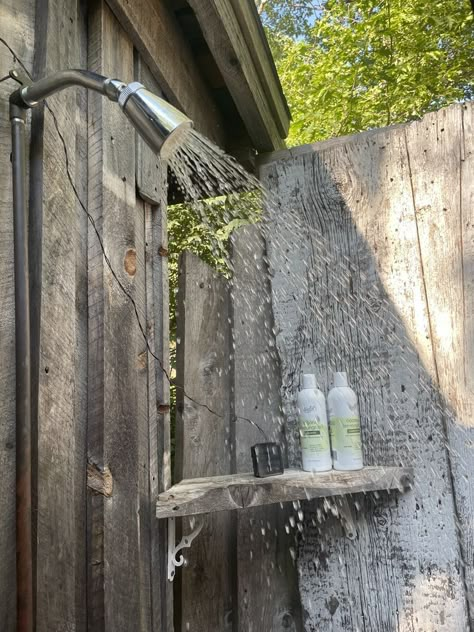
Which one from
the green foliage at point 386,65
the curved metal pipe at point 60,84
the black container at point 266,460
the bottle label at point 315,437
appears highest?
the green foliage at point 386,65

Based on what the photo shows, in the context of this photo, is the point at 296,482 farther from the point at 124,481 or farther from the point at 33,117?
the point at 33,117

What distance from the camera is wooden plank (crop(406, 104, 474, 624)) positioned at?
1.36m

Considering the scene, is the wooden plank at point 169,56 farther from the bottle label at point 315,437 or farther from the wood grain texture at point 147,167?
the bottle label at point 315,437

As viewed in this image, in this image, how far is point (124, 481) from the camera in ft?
3.76

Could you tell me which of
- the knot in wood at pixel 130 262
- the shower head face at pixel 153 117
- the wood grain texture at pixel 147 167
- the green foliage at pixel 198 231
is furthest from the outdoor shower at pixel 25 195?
the green foliage at pixel 198 231

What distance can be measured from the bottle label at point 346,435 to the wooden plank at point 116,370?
0.50 metres

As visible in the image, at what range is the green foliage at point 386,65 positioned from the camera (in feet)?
11.5

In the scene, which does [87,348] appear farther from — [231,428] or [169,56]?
[169,56]

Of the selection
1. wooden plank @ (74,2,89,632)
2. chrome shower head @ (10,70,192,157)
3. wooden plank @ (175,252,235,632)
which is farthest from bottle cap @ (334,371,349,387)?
chrome shower head @ (10,70,192,157)

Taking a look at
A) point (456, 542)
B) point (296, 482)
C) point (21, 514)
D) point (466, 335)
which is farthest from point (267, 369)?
point (21, 514)

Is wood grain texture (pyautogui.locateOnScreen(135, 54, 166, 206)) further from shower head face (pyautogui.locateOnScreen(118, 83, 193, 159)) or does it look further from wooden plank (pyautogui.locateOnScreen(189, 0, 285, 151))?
shower head face (pyautogui.locateOnScreen(118, 83, 193, 159))

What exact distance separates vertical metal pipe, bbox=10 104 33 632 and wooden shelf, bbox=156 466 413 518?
1.56 ft

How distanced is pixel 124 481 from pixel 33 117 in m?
0.77

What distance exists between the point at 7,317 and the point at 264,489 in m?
0.74
